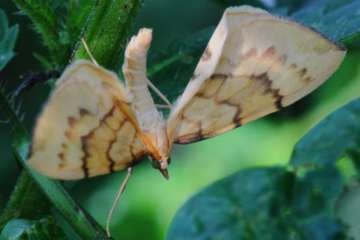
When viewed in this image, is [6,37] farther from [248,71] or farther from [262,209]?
[262,209]

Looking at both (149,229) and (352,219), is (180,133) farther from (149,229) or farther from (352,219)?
(149,229)

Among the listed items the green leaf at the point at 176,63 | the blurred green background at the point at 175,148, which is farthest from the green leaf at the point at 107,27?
the blurred green background at the point at 175,148

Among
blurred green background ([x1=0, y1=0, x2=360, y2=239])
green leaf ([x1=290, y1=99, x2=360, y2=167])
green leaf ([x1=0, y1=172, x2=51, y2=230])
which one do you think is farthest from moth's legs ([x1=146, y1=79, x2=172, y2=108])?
blurred green background ([x1=0, y1=0, x2=360, y2=239])

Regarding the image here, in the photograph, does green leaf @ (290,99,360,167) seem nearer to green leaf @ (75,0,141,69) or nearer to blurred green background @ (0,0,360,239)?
green leaf @ (75,0,141,69)

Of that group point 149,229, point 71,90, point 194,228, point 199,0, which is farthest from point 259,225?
point 199,0

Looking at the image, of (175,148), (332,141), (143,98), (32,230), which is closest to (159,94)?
(143,98)

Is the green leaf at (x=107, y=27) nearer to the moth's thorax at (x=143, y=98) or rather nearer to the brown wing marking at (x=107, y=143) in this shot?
the moth's thorax at (x=143, y=98)
